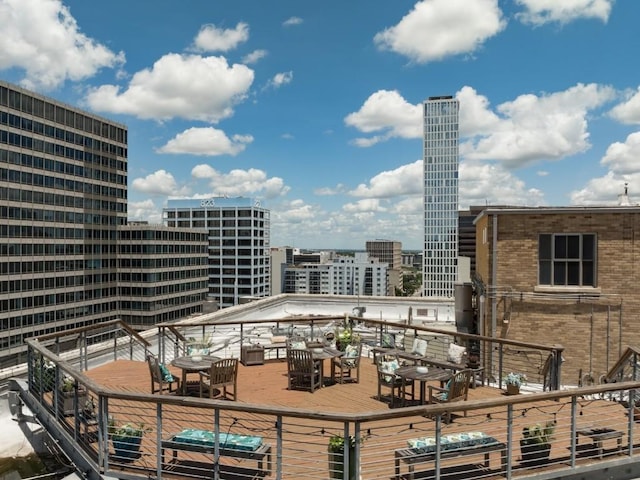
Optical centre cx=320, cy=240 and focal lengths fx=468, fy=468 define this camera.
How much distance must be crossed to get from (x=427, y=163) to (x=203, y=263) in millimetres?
74381

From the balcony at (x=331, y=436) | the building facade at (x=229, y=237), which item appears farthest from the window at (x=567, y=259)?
the building facade at (x=229, y=237)

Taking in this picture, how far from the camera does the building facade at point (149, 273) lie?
3743 inches

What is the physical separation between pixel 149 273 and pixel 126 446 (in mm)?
94126

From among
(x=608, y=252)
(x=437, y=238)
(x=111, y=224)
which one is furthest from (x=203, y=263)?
(x=608, y=252)

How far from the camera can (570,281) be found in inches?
556

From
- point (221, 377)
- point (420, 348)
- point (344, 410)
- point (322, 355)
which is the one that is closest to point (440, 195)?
point (420, 348)

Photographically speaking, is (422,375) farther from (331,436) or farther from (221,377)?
(221,377)

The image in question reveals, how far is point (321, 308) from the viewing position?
23.3m

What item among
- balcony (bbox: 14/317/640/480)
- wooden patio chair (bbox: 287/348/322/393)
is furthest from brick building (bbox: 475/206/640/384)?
wooden patio chair (bbox: 287/348/322/393)

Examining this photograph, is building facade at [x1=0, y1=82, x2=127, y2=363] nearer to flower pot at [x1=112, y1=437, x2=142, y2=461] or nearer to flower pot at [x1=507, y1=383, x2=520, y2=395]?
flower pot at [x1=112, y1=437, x2=142, y2=461]

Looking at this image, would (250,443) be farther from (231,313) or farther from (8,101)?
(8,101)

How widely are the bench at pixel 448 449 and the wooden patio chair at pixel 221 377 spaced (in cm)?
411

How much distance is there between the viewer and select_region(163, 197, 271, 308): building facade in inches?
4985

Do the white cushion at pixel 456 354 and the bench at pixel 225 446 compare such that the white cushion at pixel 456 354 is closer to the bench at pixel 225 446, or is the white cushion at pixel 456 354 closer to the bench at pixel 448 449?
the bench at pixel 448 449
